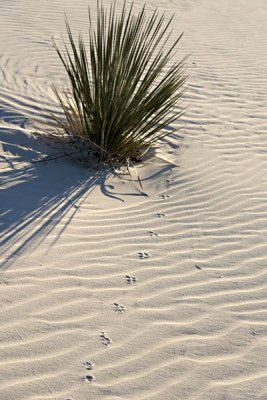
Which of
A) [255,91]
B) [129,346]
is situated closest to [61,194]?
[129,346]

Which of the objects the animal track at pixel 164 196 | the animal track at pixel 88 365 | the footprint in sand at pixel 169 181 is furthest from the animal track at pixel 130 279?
the footprint in sand at pixel 169 181

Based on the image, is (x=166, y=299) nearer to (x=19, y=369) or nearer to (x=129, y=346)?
(x=129, y=346)

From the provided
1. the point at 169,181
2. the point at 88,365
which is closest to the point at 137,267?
the point at 88,365

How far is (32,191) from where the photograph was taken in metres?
5.06

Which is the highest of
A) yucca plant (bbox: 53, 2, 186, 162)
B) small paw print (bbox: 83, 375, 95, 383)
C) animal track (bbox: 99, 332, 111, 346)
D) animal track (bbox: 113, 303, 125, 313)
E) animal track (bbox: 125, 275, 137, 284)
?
yucca plant (bbox: 53, 2, 186, 162)

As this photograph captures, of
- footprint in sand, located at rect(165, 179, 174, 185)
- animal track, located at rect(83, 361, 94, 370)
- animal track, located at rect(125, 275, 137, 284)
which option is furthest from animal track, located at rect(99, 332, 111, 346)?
footprint in sand, located at rect(165, 179, 174, 185)

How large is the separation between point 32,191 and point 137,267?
1214mm

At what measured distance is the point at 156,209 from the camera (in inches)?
201

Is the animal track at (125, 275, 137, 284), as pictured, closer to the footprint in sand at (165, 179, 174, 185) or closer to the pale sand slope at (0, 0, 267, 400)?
the pale sand slope at (0, 0, 267, 400)

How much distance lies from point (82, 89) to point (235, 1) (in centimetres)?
921

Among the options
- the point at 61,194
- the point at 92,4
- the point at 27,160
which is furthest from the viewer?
the point at 92,4

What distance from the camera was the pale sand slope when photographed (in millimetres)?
3402

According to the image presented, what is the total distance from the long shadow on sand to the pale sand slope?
0.5 inches

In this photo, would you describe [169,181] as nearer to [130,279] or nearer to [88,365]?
[130,279]
